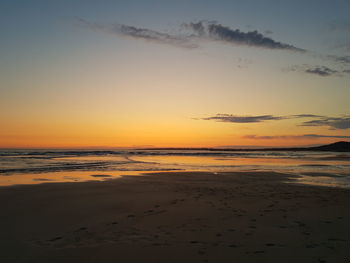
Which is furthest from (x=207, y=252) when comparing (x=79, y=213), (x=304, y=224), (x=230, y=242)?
(x=79, y=213)

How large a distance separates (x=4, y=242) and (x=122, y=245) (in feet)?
9.05

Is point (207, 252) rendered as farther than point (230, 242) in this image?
No

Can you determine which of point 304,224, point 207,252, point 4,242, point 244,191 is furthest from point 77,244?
point 244,191

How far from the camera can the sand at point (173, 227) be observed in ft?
19.1

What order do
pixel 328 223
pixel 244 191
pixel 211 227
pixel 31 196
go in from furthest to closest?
pixel 244 191 < pixel 31 196 < pixel 328 223 < pixel 211 227

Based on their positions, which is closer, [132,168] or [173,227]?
[173,227]

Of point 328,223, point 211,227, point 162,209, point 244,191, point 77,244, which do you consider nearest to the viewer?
point 77,244

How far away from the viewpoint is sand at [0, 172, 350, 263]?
229 inches

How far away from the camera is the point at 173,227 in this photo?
7594 millimetres

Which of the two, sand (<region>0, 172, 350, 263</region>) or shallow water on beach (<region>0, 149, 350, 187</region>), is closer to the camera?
sand (<region>0, 172, 350, 263</region>)

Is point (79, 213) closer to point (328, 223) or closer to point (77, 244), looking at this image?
point (77, 244)

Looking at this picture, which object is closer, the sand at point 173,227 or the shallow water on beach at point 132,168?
the sand at point 173,227

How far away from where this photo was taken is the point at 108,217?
8656 mm

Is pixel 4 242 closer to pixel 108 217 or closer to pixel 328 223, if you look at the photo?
pixel 108 217
